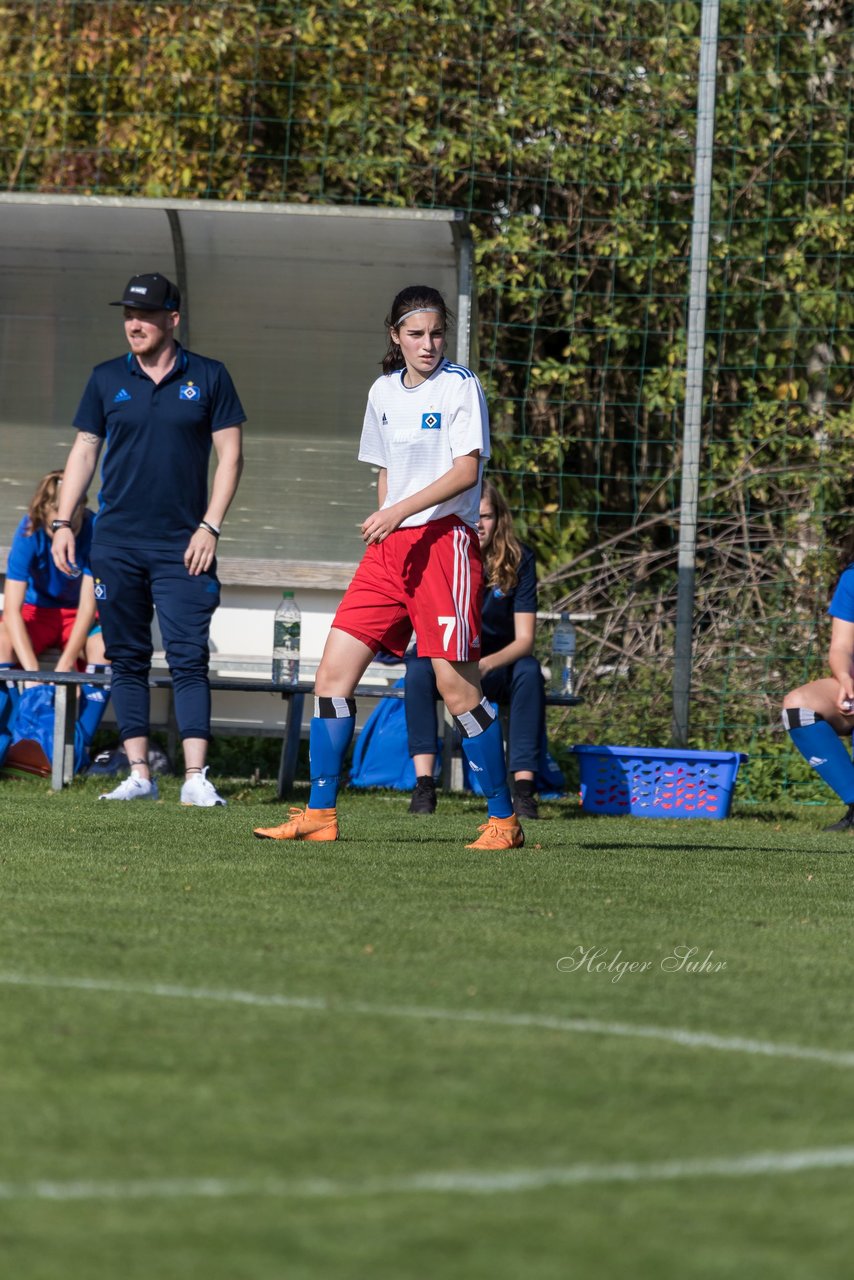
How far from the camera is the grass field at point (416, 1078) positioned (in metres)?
2.02

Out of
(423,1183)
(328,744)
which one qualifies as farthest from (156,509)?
(423,1183)

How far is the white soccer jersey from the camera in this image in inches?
229

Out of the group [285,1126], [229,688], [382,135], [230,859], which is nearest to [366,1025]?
[285,1126]

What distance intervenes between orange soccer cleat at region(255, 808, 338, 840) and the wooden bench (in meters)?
1.84

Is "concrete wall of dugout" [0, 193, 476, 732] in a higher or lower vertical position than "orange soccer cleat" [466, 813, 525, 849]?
higher

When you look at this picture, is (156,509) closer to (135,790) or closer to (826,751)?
(135,790)

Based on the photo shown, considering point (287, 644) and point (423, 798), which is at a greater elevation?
point (287, 644)

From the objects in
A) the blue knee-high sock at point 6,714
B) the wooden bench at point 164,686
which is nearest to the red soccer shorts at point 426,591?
the wooden bench at point 164,686

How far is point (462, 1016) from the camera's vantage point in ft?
10.4

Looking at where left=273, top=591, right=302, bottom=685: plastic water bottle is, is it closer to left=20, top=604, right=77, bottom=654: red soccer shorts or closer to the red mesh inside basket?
left=20, top=604, right=77, bottom=654: red soccer shorts

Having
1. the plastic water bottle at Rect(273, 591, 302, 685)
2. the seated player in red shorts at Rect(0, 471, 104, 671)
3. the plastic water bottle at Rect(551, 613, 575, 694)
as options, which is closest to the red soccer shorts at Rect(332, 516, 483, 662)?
the plastic water bottle at Rect(273, 591, 302, 685)

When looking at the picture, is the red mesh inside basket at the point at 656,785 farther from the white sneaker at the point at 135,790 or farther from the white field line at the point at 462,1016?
the white field line at the point at 462,1016

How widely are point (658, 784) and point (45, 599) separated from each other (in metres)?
3.32

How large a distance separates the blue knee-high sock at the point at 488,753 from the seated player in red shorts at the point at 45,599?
3.30m
